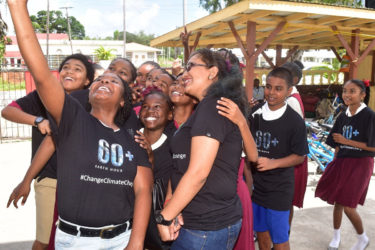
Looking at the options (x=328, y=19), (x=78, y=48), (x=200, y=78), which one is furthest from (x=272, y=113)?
(x=78, y=48)

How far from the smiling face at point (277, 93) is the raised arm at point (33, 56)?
6.69ft

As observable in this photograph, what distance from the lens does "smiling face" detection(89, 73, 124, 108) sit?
1.97 metres

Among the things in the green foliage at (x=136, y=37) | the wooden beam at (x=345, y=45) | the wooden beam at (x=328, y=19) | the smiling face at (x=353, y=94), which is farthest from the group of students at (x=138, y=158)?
the green foliage at (x=136, y=37)

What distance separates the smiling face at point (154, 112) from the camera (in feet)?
8.48

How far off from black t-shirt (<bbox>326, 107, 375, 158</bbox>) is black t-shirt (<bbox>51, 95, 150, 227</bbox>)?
2.97 metres

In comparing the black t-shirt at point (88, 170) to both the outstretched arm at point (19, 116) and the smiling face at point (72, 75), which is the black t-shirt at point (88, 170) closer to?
the outstretched arm at point (19, 116)

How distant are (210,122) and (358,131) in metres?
2.79

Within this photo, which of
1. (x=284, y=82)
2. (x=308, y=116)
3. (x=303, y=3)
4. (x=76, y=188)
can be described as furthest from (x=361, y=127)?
(x=308, y=116)

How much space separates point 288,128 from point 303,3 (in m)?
5.52

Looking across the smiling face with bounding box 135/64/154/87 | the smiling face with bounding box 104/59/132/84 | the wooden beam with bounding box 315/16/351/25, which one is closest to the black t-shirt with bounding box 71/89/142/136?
the smiling face with bounding box 104/59/132/84

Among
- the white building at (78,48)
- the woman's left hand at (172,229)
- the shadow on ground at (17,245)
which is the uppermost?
the white building at (78,48)

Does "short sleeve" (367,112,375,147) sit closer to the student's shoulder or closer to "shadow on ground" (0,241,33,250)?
the student's shoulder

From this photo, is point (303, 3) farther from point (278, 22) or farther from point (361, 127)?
point (361, 127)

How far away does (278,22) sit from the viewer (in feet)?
28.1
